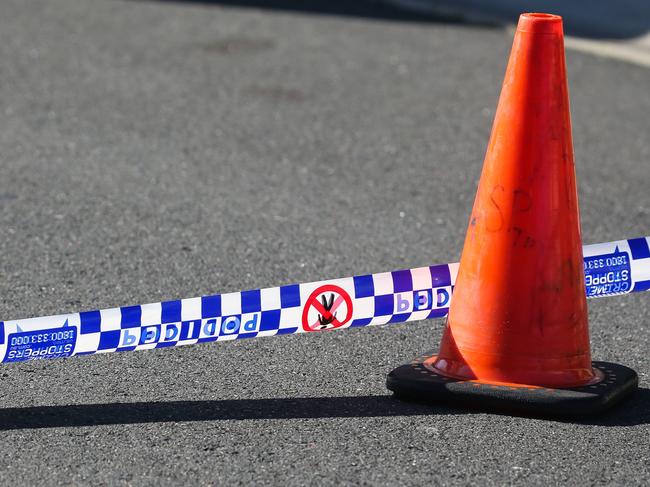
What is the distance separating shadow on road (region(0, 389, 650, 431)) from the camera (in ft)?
12.9

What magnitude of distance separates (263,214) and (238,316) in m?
2.08

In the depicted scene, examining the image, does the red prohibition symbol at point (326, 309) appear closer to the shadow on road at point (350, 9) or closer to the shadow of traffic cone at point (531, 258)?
the shadow of traffic cone at point (531, 258)

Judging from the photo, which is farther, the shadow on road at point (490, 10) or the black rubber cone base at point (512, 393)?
the shadow on road at point (490, 10)

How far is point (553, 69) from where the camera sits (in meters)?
4.02

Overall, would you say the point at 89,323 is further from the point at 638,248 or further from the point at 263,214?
the point at 263,214

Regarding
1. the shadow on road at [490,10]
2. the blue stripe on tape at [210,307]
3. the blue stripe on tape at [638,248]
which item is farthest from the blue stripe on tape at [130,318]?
the shadow on road at [490,10]

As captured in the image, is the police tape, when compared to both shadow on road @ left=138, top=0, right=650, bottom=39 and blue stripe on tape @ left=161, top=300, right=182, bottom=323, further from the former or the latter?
shadow on road @ left=138, top=0, right=650, bottom=39

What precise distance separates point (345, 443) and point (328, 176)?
326cm

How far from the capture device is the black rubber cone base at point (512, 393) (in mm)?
3939

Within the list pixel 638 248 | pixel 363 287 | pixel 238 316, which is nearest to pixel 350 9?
pixel 638 248

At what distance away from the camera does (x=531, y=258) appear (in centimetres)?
401

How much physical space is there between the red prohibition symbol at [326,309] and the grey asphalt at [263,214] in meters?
0.23

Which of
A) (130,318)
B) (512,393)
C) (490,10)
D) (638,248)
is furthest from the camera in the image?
(490,10)

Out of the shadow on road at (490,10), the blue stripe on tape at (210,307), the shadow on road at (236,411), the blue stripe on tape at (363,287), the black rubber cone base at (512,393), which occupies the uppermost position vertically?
the shadow on road at (490,10)
